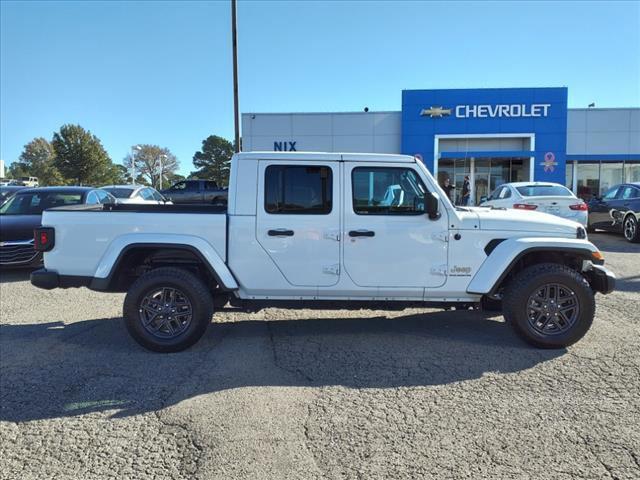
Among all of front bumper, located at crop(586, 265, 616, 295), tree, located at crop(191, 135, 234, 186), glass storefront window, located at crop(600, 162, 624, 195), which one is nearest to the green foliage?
tree, located at crop(191, 135, 234, 186)

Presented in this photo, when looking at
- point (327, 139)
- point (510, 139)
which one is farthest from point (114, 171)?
point (510, 139)

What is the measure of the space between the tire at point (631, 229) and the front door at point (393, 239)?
9970mm

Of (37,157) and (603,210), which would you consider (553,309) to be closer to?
(603,210)

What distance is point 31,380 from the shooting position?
158 inches

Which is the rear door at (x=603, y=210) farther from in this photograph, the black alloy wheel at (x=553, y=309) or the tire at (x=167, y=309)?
the tire at (x=167, y=309)

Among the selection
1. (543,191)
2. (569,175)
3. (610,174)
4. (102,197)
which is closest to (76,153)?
(102,197)

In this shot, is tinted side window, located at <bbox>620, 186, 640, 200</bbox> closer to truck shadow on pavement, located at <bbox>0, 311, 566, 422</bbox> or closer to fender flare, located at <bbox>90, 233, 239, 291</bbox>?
Result: truck shadow on pavement, located at <bbox>0, 311, 566, 422</bbox>

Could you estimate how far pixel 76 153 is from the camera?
168 ft

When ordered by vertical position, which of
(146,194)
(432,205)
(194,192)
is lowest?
(432,205)

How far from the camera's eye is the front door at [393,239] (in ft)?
15.2

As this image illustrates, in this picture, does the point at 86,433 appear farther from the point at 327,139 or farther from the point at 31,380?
the point at 327,139

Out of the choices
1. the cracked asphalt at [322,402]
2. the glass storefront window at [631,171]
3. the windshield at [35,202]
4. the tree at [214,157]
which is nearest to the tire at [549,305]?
the cracked asphalt at [322,402]

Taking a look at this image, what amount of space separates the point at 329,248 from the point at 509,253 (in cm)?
173

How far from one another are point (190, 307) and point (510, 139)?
24.6 metres
